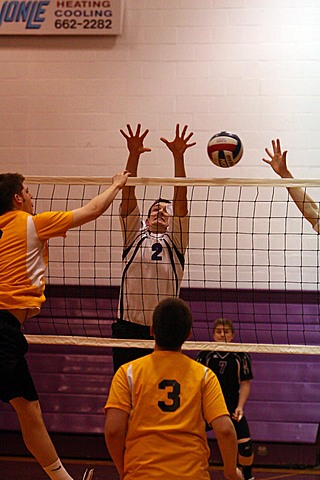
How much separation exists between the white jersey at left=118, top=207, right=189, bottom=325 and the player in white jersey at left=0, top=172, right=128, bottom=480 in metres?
0.98

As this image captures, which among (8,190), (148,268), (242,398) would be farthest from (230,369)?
(8,190)

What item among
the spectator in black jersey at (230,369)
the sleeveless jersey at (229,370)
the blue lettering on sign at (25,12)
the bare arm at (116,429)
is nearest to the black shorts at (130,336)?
the spectator in black jersey at (230,369)

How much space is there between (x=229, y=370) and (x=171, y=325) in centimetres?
362

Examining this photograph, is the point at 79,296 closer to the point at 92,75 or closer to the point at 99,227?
the point at 99,227

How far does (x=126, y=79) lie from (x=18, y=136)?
1.48 metres

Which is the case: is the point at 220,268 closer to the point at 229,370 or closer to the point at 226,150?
the point at 229,370

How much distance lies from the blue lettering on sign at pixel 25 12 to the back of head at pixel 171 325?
6.28m

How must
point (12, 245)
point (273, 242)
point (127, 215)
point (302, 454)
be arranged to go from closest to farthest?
point (12, 245) → point (127, 215) → point (302, 454) → point (273, 242)

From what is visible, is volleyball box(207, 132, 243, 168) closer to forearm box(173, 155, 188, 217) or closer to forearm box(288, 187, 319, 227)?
forearm box(173, 155, 188, 217)

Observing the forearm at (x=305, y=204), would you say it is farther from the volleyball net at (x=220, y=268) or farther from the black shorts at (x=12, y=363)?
the black shorts at (x=12, y=363)

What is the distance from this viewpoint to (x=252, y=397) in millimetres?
8016

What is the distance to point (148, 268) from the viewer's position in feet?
19.6

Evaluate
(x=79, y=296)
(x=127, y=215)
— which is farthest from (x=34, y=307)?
(x=79, y=296)

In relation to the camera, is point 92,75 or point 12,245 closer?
point 12,245
